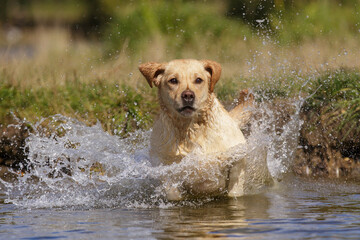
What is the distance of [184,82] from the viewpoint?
7.03m

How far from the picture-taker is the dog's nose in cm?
680

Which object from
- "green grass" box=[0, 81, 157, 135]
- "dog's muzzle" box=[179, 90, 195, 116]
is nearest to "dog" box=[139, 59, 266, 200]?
"dog's muzzle" box=[179, 90, 195, 116]

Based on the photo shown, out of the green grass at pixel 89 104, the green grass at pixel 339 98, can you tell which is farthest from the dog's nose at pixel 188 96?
the green grass at pixel 89 104

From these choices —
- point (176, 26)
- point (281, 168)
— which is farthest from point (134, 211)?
point (176, 26)

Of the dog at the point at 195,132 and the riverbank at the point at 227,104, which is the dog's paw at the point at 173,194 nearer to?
the dog at the point at 195,132

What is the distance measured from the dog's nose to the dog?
0.15m

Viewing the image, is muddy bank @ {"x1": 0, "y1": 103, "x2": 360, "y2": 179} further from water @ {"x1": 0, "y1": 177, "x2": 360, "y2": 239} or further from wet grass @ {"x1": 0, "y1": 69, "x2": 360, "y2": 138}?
water @ {"x1": 0, "y1": 177, "x2": 360, "y2": 239}

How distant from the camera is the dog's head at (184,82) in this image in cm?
688

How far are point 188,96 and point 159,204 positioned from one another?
121 centimetres

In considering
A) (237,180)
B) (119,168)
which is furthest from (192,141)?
(119,168)

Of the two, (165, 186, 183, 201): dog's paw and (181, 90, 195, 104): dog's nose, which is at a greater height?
(181, 90, 195, 104): dog's nose

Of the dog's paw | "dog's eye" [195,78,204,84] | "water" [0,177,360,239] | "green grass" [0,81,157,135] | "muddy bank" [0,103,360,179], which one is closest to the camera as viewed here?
"water" [0,177,360,239]

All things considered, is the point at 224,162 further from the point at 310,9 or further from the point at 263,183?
the point at 310,9

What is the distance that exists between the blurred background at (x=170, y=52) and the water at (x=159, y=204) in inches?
48.9
